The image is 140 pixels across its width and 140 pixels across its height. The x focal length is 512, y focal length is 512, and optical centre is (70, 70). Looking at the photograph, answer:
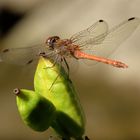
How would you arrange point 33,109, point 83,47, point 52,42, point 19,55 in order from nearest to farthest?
point 33,109 → point 52,42 → point 19,55 → point 83,47

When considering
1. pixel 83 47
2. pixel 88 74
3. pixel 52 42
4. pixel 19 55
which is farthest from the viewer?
pixel 88 74

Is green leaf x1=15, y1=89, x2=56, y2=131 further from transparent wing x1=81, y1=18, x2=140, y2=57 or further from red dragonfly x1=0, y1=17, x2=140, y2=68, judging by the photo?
transparent wing x1=81, y1=18, x2=140, y2=57

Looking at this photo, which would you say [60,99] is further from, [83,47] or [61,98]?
[83,47]

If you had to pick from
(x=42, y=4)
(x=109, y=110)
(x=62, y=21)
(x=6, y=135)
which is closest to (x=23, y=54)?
(x=109, y=110)

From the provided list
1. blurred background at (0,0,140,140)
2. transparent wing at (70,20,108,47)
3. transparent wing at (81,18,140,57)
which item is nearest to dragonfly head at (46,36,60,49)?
transparent wing at (70,20,108,47)

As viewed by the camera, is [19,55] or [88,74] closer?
[19,55]

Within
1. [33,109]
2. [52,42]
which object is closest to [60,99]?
[33,109]

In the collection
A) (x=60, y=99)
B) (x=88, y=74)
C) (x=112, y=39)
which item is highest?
(x=112, y=39)

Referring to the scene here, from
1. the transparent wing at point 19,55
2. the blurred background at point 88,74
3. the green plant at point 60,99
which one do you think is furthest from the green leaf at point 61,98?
the blurred background at point 88,74

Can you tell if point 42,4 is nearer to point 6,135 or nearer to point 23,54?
point 6,135
